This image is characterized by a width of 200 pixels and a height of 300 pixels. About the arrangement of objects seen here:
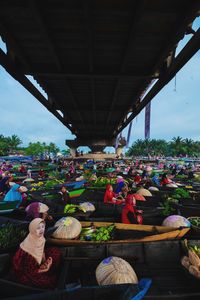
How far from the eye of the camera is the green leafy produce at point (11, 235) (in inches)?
244

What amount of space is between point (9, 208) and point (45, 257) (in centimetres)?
687

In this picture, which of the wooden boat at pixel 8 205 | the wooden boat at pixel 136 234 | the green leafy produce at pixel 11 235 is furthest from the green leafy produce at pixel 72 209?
the wooden boat at pixel 8 205

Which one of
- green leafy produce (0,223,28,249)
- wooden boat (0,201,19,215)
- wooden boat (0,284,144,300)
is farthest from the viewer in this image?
wooden boat (0,201,19,215)

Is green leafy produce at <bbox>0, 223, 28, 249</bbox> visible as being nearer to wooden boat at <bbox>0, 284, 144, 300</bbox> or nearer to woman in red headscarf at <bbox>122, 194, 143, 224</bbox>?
wooden boat at <bbox>0, 284, 144, 300</bbox>

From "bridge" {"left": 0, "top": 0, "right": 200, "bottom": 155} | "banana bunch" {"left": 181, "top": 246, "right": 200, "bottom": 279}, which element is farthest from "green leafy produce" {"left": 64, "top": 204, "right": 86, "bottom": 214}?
"bridge" {"left": 0, "top": 0, "right": 200, "bottom": 155}

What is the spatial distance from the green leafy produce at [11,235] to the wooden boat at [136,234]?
0.97 metres

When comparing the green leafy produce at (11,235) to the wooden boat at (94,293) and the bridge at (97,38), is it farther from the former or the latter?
the bridge at (97,38)

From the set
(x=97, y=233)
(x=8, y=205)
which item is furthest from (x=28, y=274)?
(x=8, y=205)

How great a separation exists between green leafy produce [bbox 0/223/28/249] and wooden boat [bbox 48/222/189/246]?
0.97 m

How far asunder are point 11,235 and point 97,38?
21.1ft

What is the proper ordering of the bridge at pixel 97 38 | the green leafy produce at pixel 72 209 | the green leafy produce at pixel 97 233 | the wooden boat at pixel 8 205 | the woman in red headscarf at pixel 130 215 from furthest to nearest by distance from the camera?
1. the wooden boat at pixel 8 205
2. the green leafy produce at pixel 72 209
3. the woman in red headscarf at pixel 130 215
4. the green leafy produce at pixel 97 233
5. the bridge at pixel 97 38

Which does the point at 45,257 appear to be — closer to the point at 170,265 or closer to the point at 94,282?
the point at 94,282

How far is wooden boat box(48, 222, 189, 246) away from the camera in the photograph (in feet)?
19.9

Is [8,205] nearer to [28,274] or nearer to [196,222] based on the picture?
[28,274]
